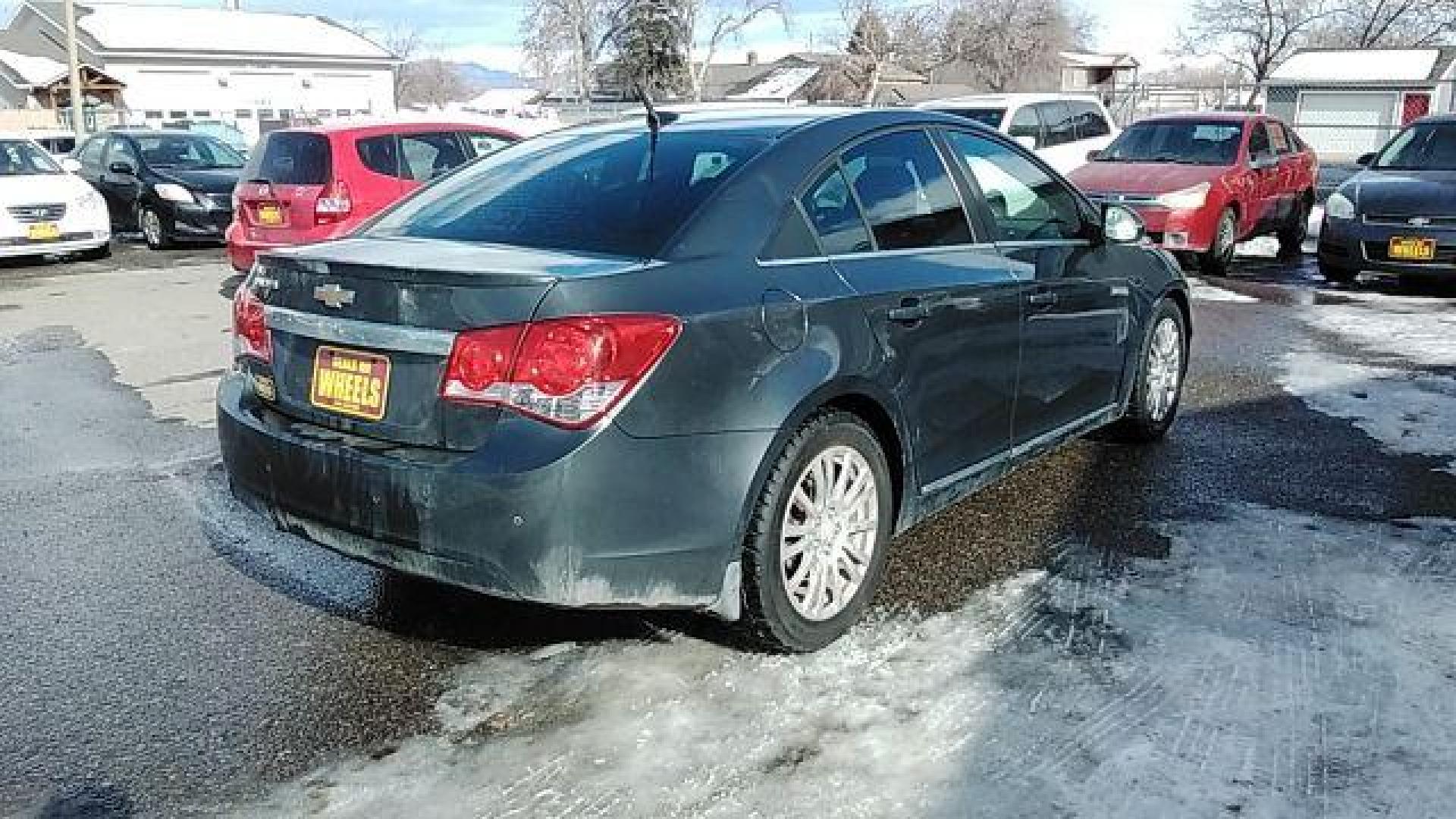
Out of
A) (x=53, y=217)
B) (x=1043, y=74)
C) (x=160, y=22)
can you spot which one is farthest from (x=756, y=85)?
(x=53, y=217)

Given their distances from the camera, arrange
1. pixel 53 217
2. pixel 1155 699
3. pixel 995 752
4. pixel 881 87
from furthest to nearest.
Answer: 1. pixel 881 87
2. pixel 53 217
3. pixel 1155 699
4. pixel 995 752

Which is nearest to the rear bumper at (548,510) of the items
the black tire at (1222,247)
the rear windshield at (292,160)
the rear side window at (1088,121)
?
the rear windshield at (292,160)

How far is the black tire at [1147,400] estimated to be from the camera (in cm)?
540

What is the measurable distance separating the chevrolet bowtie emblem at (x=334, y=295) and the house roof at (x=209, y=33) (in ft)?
160

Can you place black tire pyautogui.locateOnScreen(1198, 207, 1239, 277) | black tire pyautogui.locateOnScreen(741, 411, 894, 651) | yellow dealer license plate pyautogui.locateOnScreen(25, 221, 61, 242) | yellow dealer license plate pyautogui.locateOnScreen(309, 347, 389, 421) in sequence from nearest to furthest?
yellow dealer license plate pyautogui.locateOnScreen(309, 347, 389, 421) < black tire pyautogui.locateOnScreen(741, 411, 894, 651) < black tire pyautogui.locateOnScreen(1198, 207, 1239, 277) < yellow dealer license plate pyautogui.locateOnScreen(25, 221, 61, 242)

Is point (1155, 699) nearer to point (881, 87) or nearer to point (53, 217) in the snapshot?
point (53, 217)

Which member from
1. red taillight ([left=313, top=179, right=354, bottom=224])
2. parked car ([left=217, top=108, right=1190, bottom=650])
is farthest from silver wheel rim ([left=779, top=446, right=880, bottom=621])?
red taillight ([left=313, top=179, right=354, bottom=224])

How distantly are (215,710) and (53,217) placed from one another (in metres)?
12.1

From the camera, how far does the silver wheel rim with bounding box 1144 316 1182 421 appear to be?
5547 millimetres

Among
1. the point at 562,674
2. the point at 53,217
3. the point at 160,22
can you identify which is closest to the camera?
the point at 562,674

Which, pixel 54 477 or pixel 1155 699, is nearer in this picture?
pixel 1155 699

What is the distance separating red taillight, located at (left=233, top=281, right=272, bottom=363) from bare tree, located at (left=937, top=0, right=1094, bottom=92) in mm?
68034

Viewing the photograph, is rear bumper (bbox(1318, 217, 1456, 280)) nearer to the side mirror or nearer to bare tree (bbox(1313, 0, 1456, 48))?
the side mirror

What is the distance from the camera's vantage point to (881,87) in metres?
61.7
